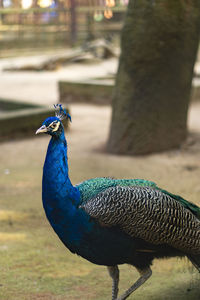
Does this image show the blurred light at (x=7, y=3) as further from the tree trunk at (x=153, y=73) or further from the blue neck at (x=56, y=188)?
the blue neck at (x=56, y=188)

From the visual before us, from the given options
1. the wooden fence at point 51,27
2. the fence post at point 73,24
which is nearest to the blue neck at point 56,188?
the wooden fence at point 51,27

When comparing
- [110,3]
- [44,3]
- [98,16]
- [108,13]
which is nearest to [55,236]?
[98,16]

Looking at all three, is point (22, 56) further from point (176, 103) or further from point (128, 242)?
point (128, 242)

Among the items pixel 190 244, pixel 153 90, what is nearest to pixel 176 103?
pixel 153 90

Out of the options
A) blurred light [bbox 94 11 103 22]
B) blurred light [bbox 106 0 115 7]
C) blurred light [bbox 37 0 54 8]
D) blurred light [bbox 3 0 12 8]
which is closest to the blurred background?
blurred light [bbox 94 11 103 22]

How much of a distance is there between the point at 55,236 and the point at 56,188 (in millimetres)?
1821

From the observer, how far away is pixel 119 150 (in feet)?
23.9

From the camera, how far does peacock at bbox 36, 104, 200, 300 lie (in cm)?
291

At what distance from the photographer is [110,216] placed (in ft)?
9.63

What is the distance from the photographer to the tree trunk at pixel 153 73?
6992 millimetres

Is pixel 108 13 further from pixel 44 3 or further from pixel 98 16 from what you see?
pixel 44 3

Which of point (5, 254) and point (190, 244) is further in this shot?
point (5, 254)

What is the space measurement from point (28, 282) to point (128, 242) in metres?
1.10

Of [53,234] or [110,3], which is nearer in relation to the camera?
[53,234]
